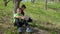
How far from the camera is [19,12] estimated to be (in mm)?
8711

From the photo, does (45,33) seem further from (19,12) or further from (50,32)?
(19,12)

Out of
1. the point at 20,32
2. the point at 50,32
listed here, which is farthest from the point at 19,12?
the point at 50,32

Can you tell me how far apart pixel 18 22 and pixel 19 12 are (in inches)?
16.8

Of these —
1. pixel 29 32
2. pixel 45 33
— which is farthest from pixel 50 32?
pixel 29 32

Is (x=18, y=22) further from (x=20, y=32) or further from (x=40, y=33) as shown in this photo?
(x=40, y=33)

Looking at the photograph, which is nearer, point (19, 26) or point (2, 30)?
point (19, 26)

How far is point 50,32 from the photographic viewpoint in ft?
32.6

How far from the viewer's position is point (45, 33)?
32.1 feet

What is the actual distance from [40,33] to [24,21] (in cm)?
122

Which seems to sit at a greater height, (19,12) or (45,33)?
(19,12)

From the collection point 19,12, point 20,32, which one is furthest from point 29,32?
point 19,12

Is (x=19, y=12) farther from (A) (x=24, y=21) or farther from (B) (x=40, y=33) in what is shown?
(B) (x=40, y=33)

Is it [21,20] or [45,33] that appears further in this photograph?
[45,33]

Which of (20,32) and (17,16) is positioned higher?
(17,16)
